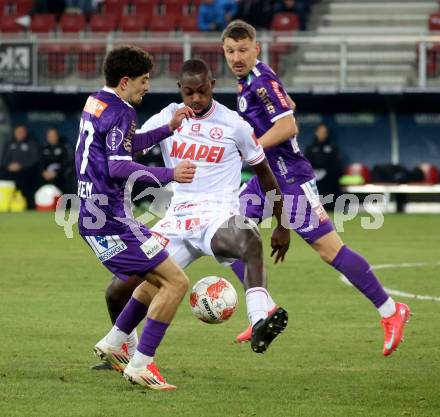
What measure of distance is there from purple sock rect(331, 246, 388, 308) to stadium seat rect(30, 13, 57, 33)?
1918 centimetres

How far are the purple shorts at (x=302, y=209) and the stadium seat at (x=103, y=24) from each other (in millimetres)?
17958

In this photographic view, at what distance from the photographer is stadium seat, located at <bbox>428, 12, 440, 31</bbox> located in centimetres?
2528

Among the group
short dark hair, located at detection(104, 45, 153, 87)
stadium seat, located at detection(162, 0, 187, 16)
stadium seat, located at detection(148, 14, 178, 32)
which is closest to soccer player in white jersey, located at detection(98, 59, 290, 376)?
short dark hair, located at detection(104, 45, 153, 87)

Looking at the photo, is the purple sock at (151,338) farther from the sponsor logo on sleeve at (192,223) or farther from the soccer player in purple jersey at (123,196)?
the sponsor logo on sleeve at (192,223)

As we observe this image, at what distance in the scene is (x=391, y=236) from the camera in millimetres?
18734

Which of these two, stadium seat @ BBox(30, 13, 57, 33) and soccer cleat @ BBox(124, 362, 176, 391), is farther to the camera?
stadium seat @ BBox(30, 13, 57, 33)

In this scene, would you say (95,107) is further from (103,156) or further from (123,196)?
(123,196)

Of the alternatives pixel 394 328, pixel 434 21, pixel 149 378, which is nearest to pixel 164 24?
pixel 434 21

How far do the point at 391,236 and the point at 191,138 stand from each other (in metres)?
11.1

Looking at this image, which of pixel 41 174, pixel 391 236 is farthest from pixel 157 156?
pixel 391 236

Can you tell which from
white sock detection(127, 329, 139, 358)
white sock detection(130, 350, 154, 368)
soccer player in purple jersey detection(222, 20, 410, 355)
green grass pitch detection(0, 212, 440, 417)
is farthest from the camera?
soccer player in purple jersey detection(222, 20, 410, 355)

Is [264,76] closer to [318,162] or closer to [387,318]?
[387,318]

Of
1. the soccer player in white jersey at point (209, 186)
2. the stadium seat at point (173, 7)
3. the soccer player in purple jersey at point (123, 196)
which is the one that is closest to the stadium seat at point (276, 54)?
the stadium seat at point (173, 7)

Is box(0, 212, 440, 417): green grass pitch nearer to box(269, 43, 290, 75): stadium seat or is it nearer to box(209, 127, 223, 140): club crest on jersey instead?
box(209, 127, 223, 140): club crest on jersey
